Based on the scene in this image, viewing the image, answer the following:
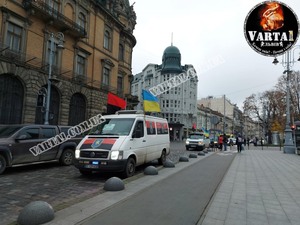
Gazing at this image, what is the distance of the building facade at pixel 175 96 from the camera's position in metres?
74.2

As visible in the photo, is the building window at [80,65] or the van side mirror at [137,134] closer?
the van side mirror at [137,134]

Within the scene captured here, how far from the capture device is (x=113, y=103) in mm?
33562

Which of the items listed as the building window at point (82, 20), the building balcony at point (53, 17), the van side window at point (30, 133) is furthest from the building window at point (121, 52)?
the van side window at point (30, 133)

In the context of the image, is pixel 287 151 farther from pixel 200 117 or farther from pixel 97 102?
pixel 200 117

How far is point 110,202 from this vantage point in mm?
6332

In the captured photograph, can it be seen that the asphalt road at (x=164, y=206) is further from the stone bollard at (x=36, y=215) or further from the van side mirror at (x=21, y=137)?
the van side mirror at (x=21, y=137)

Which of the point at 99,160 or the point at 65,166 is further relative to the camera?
the point at 65,166

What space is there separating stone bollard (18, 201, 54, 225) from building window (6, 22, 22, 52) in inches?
744

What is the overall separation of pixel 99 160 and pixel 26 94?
15271 mm

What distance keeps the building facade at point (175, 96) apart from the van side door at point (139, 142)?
6103 cm

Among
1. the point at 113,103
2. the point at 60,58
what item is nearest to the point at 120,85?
the point at 113,103

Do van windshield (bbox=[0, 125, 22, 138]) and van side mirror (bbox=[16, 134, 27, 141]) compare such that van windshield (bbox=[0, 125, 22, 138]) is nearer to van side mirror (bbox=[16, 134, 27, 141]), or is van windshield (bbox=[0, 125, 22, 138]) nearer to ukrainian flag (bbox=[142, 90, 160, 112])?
van side mirror (bbox=[16, 134, 27, 141])

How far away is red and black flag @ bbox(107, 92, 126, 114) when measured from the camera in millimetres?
33206

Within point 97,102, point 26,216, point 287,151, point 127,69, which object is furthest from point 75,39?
point 26,216
